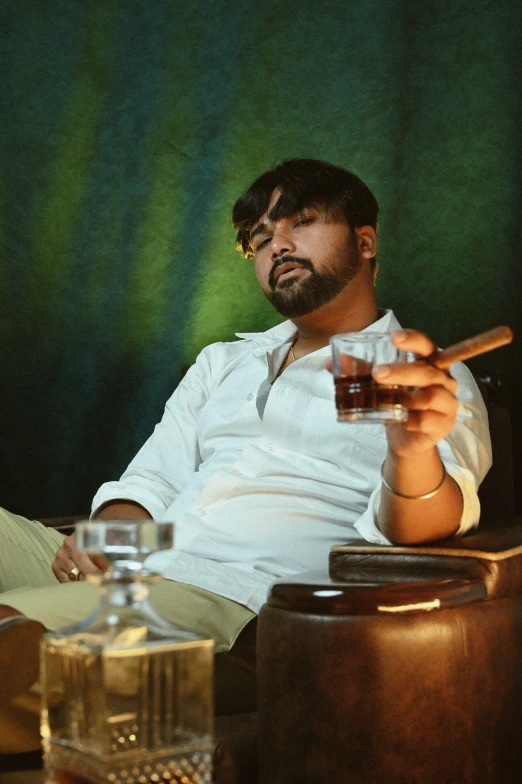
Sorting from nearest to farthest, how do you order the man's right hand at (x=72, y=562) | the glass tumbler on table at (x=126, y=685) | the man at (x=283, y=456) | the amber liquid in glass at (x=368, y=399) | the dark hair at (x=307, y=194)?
the glass tumbler on table at (x=126, y=685), the amber liquid in glass at (x=368, y=399), the man at (x=283, y=456), the man's right hand at (x=72, y=562), the dark hair at (x=307, y=194)

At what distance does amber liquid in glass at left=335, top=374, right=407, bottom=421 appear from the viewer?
3.55 ft

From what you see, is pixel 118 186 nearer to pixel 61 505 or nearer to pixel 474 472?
pixel 61 505

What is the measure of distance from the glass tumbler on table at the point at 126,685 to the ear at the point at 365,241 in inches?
59.2

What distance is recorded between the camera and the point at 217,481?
1.81 m

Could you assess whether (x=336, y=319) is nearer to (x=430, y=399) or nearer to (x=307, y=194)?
(x=307, y=194)

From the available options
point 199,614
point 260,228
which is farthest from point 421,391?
point 260,228

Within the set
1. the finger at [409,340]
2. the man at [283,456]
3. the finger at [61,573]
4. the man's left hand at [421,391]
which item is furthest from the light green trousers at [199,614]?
the finger at [409,340]

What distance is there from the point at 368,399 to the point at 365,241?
43.7 inches

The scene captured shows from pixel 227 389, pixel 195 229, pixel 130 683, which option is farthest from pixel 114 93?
pixel 130 683

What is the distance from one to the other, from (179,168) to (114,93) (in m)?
0.32

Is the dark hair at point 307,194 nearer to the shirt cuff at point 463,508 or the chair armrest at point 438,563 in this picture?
the shirt cuff at point 463,508

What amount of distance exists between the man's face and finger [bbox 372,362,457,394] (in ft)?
3.03

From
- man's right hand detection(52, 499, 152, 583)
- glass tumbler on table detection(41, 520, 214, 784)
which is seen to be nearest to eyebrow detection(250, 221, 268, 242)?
man's right hand detection(52, 499, 152, 583)

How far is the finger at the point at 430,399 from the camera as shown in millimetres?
1090
